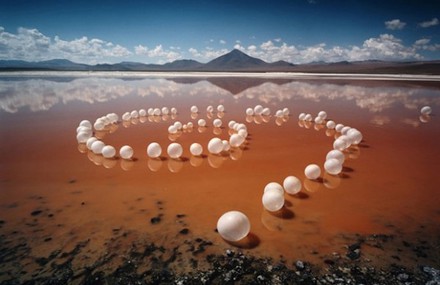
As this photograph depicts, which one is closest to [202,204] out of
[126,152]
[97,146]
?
[126,152]

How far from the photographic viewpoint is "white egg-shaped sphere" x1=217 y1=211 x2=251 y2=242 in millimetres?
4068

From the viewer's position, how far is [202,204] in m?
5.30

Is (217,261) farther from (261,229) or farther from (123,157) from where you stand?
(123,157)

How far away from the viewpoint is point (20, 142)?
8.92 m

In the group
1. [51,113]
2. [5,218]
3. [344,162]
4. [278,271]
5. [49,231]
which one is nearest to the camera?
[278,271]

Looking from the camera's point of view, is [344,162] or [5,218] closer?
[5,218]

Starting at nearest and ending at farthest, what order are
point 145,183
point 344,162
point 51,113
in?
point 145,183 → point 344,162 → point 51,113

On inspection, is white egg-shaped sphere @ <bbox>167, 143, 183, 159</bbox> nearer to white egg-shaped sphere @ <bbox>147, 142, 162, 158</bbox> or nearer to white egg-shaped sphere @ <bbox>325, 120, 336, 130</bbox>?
white egg-shaped sphere @ <bbox>147, 142, 162, 158</bbox>

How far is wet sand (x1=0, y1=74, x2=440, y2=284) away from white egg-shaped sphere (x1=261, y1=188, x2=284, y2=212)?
144 mm

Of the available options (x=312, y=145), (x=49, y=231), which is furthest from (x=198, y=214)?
(x=312, y=145)

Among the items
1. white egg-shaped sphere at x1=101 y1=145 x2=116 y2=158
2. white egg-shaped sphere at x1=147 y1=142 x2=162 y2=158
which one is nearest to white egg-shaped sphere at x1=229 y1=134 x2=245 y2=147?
white egg-shaped sphere at x1=147 y1=142 x2=162 y2=158

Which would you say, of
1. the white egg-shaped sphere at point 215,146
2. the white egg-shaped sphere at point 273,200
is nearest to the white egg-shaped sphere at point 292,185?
the white egg-shaped sphere at point 273,200

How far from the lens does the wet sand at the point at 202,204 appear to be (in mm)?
3973

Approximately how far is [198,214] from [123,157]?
3.60 metres
